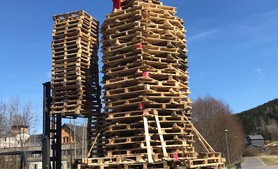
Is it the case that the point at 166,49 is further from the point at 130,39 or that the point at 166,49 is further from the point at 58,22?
the point at 58,22

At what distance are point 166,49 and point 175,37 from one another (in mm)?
712

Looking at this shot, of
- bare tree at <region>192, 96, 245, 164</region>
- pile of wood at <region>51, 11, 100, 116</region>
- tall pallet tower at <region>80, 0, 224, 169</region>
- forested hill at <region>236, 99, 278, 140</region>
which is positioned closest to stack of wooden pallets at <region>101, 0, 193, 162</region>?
tall pallet tower at <region>80, 0, 224, 169</region>

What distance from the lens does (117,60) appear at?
14.8 m

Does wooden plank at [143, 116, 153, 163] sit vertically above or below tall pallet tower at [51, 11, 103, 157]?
below

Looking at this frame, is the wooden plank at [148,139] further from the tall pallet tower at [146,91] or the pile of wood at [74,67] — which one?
the pile of wood at [74,67]

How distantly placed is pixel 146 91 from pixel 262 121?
112688mm

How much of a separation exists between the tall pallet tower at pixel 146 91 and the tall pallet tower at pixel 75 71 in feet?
4.97

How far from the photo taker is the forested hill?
116 metres

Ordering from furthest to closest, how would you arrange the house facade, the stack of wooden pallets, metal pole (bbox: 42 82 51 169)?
the house facade → metal pole (bbox: 42 82 51 169) → the stack of wooden pallets

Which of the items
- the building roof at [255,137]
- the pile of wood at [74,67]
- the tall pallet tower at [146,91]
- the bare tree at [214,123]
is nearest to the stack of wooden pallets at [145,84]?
the tall pallet tower at [146,91]

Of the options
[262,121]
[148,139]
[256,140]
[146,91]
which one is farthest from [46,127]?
[262,121]

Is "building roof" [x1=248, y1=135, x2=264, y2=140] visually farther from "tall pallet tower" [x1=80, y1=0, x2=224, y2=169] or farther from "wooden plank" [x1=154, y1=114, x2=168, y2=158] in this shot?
"wooden plank" [x1=154, y1=114, x2=168, y2=158]

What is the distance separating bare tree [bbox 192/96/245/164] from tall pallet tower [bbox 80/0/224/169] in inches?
1631

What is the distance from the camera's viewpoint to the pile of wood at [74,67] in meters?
16.4
